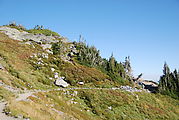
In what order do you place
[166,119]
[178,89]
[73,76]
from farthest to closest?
[178,89]
[73,76]
[166,119]

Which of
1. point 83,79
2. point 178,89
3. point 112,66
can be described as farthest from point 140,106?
point 178,89

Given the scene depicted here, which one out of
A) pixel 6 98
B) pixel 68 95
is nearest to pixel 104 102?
pixel 68 95

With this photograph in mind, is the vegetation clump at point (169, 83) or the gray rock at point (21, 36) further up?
the gray rock at point (21, 36)

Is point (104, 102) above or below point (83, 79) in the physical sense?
below

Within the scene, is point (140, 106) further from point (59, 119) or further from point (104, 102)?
point (59, 119)

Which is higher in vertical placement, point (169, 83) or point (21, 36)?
point (21, 36)

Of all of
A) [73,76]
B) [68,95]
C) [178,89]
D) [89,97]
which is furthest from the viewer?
[178,89]

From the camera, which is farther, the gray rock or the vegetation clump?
the gray rock

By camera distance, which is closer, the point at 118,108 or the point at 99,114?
the point at 99,114

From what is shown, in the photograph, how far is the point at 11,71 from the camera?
35406 mm

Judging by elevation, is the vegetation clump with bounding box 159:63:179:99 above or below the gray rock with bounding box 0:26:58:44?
below

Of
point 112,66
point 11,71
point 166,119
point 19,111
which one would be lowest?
point 166,119

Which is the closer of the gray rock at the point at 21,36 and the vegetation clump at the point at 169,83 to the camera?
the vegetation clump at the point at 169,83

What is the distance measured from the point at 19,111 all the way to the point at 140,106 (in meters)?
42.6
